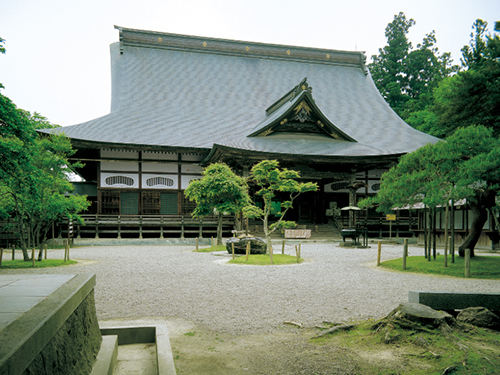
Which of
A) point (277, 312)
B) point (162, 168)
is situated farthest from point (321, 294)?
point (162, 168)

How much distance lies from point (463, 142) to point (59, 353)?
9405mm

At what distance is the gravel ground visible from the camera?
533 cm

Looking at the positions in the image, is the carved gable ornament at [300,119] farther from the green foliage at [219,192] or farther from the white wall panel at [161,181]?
the green foliage at [219,192]

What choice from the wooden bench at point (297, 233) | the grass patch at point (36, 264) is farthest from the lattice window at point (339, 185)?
the grass patch at point (36, 264)

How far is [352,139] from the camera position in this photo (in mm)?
23578

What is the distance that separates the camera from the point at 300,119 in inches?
912

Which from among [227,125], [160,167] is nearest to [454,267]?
[160,167]

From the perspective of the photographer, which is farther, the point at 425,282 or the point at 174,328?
the point at 425,282

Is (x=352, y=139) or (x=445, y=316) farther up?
(x=352, y=139)

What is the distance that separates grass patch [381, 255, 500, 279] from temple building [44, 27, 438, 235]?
34.4ft

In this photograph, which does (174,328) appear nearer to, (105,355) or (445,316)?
(105,355)

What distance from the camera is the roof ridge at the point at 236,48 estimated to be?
28.6 metres

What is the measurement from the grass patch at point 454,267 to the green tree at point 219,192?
6.63 metres

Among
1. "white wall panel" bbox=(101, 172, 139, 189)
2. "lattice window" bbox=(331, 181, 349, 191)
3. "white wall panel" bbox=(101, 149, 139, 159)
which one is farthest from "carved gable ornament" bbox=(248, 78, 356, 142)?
"white wall panel" bbox=(101, 172, 139, 189)
